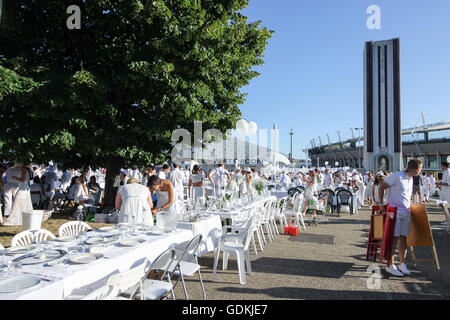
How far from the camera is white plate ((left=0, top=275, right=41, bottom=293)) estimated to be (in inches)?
93.3

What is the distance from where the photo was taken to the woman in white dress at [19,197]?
8114 mm

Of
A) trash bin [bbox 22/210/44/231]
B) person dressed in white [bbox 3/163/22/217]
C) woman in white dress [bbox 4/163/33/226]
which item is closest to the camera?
trash bin [bbox 22/210/44/231]

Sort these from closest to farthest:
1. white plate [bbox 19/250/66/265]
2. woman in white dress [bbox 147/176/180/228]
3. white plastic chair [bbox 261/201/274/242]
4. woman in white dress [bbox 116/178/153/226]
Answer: white plate [bbox 19/250/66/265] → woman in white dress [bbox 116/178/153/226] → woman in white dress [bbox 147/176/180/228] → white plastic chair [bbox 261/201/274/242]

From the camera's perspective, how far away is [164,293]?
3.23 metres

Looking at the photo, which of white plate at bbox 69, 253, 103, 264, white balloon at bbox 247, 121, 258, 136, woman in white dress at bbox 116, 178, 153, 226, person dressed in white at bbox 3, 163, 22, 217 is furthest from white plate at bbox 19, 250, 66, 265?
white balloon at bbox 247, 121, 258, 136

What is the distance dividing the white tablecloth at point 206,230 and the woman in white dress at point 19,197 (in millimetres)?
5435

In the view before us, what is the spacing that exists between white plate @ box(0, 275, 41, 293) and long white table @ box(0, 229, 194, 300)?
0.22ft

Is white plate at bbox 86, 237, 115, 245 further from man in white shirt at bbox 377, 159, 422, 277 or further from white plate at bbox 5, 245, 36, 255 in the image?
man in white shirt at bbox 377, 159, 422, 277

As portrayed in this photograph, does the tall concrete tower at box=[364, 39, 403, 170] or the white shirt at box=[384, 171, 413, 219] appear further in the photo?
the tall concrete tower at box=[364, 39, 403, 170]

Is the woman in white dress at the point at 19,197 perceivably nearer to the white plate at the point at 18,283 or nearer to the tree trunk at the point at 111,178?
the tree trunk at the point at 111,178

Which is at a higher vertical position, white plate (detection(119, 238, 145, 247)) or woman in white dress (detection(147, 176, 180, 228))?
woman in white dress (detection(147, 176, 180, 228))
